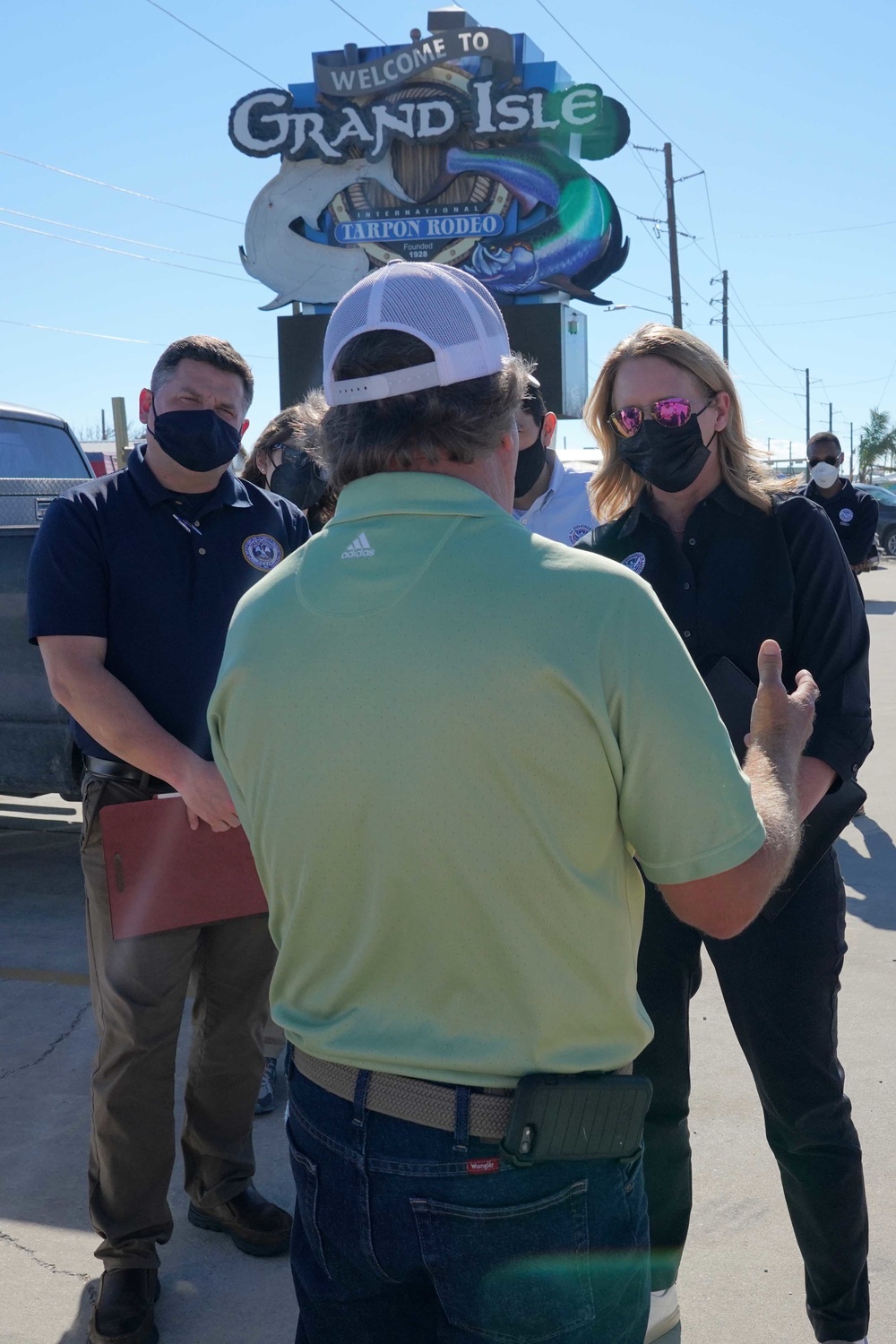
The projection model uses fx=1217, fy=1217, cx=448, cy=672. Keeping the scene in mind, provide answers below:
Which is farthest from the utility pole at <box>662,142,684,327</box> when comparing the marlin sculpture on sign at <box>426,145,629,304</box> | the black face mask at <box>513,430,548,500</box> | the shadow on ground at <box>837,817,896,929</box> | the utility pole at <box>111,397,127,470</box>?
the black face mask at <box>513,430,548,500</box>

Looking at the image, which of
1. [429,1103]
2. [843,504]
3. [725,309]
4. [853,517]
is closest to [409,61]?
[843,504]

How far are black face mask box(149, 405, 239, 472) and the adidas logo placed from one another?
63.6 inches

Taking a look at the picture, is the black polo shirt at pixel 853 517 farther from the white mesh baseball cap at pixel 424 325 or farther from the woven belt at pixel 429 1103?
the woven belt at pixel 429 1103

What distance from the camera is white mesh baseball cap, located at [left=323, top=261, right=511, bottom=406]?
1447 millimetres

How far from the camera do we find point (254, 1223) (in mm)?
3141

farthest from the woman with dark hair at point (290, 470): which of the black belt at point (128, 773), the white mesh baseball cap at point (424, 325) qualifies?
the white mesh baseball cap at point (424, 325)

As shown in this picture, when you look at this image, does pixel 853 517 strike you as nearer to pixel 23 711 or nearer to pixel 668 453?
pixel 23 711

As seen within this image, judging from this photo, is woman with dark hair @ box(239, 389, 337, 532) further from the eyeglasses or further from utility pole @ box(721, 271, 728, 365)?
utility pole @ box(721, 271, 728, 365)

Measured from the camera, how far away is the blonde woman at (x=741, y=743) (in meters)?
2.43

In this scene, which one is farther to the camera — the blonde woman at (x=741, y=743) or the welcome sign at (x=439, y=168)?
the welcome sign at (x=439, y=168)

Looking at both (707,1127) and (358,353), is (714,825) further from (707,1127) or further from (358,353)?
(707,1127)

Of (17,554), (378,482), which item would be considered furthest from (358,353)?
(17,554)

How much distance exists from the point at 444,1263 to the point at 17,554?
4.40 metres

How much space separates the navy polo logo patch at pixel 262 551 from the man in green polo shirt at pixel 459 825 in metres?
1.55
